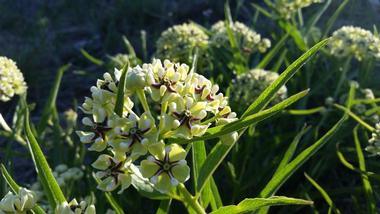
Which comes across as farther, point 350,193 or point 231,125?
point 350,193

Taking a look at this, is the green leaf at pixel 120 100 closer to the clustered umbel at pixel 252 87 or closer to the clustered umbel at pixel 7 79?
the clustered umbel at pixel 7 79

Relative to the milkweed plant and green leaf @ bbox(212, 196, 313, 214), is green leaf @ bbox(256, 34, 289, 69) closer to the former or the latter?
the milkweed plant

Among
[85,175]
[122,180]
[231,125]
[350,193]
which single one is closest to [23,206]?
[122,180]

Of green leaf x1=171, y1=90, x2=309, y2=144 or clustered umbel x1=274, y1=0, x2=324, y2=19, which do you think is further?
clustered umbel x1=274, y1=0, x2=324, y2=19

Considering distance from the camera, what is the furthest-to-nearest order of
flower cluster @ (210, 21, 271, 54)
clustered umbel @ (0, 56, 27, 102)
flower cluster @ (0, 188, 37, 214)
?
1. flower cluster @ (210, 21, 271, 54)
2. clustered umbel @ (0, 56, 27, 102)
3. flower cluster @ (0, 188, 37, 214)

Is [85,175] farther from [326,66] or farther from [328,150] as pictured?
[326,66]

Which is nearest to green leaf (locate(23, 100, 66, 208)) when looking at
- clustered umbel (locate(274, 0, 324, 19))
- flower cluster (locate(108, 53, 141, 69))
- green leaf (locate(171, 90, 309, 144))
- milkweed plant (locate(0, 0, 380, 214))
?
milkweed plant (locate(0, 0, 380, 214))

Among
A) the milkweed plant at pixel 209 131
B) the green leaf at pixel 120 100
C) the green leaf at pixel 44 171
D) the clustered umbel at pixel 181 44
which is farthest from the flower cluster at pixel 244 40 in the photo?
the green leaf at pixel 120 100
